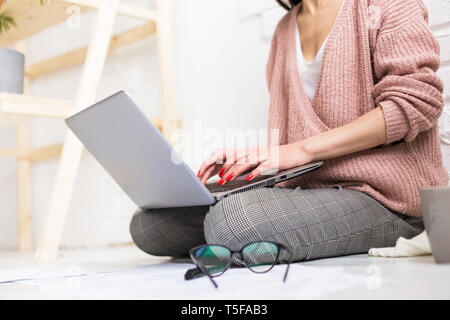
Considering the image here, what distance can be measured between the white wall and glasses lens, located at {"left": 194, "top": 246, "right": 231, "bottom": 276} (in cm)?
80

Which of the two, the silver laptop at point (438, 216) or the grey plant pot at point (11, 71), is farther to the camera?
the grey plant pot at point (11, 71)

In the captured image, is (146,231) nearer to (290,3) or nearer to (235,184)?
(235,184)

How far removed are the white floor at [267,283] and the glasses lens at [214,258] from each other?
2cm

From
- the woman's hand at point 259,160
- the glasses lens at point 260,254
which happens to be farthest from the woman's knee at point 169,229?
the glasses lens at point 260,254

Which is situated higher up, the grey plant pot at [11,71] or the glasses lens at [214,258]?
the grey plant pot at [11,71]

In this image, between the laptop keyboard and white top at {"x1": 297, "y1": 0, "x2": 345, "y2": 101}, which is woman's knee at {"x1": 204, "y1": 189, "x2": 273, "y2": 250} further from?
white top at {"x1": 297, "y1": 0, "x2": 345, "y2": 101}

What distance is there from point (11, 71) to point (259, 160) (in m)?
0.69

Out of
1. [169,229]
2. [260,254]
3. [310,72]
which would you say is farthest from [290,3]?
[260,254]

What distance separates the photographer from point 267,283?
23.9 inches

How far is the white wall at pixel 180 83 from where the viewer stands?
1481mm

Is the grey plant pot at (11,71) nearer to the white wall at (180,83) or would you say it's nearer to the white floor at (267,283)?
the white wall at (180,83)

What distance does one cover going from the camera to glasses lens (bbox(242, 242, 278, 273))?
70cm

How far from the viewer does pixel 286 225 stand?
81 cm
